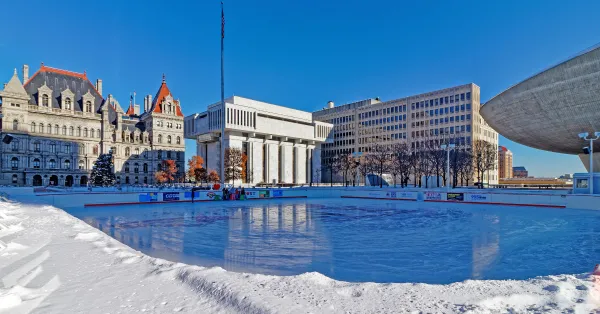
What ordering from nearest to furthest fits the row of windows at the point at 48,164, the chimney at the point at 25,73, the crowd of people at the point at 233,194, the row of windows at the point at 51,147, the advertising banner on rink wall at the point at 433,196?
1. the advertising banner on rink wall at the point at 433,196
2. the crowd of people at the point at 233,194
3. the row of windows at the point at 48,164
4. the row of windows at the point at 51,147
5. the chimney at the point at 25,73

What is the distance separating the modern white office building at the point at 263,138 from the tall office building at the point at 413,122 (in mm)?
13496

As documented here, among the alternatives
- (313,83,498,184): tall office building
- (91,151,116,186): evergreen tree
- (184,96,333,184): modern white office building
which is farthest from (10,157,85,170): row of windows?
(313,83,498,184): tall office building

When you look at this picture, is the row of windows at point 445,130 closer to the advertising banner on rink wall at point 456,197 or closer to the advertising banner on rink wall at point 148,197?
the advertising banner on rink wall at point 456,197

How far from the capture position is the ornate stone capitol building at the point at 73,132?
66125 mm

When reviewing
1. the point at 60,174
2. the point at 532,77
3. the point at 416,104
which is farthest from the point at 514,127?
the point at 60,174

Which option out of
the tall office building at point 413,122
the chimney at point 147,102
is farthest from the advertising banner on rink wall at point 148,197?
the chimney at point 147,102

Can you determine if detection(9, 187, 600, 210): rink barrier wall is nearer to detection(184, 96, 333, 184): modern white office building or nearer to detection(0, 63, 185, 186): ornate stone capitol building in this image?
detection(0, 63, 185, 186): ornate stone capitol building

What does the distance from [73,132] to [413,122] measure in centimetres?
8490

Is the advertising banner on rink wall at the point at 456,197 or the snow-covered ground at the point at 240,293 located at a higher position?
the snow-covered ground at the point at 240,293

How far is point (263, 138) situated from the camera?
91438 mm

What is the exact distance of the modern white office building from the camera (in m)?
82.7

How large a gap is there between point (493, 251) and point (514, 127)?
115 ft

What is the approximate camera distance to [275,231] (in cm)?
1496

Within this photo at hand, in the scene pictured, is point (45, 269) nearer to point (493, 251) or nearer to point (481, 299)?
point (481, 299)
